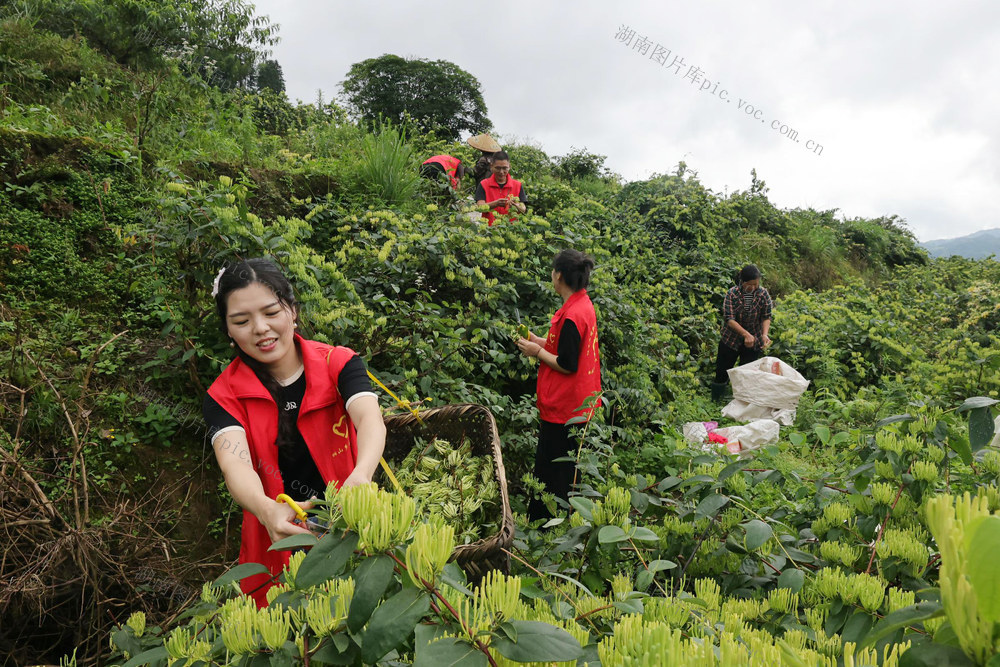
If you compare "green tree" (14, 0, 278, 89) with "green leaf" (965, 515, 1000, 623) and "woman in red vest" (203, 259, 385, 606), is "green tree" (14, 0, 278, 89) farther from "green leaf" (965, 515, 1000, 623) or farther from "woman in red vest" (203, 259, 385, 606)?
"green leaf" (965, 515, 1000, 623)

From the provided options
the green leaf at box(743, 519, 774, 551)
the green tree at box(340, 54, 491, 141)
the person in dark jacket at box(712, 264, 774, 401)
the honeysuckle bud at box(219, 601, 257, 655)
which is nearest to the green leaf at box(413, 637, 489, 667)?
the honeysuckle bud at box(219, 601, 257, 655)

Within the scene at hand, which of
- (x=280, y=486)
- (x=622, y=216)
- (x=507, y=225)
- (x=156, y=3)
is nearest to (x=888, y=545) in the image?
(x=280, y=486)

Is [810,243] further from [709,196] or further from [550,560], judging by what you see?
[550,560]

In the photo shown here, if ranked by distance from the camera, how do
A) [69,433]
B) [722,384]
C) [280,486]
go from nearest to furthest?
[280,486] < [69,433] < [722,384]

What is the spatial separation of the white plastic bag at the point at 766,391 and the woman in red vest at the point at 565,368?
8.59 ft

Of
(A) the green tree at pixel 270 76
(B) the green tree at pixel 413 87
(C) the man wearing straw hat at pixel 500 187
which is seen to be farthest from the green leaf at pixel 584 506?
(A) the green tree at pixel 270 76

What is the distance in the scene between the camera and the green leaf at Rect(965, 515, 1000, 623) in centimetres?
34

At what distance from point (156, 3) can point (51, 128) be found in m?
7.64

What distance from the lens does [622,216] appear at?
356 inches

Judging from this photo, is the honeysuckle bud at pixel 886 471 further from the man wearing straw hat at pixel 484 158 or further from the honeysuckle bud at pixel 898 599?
the man wearing straw hat at pixel 484 158

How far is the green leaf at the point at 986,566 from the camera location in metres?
0.34

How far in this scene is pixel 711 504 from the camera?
1.33 metres

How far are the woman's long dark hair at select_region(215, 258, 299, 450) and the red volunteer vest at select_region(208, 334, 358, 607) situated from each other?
4 centimetres

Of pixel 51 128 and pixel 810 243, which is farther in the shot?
pixel 810 243
